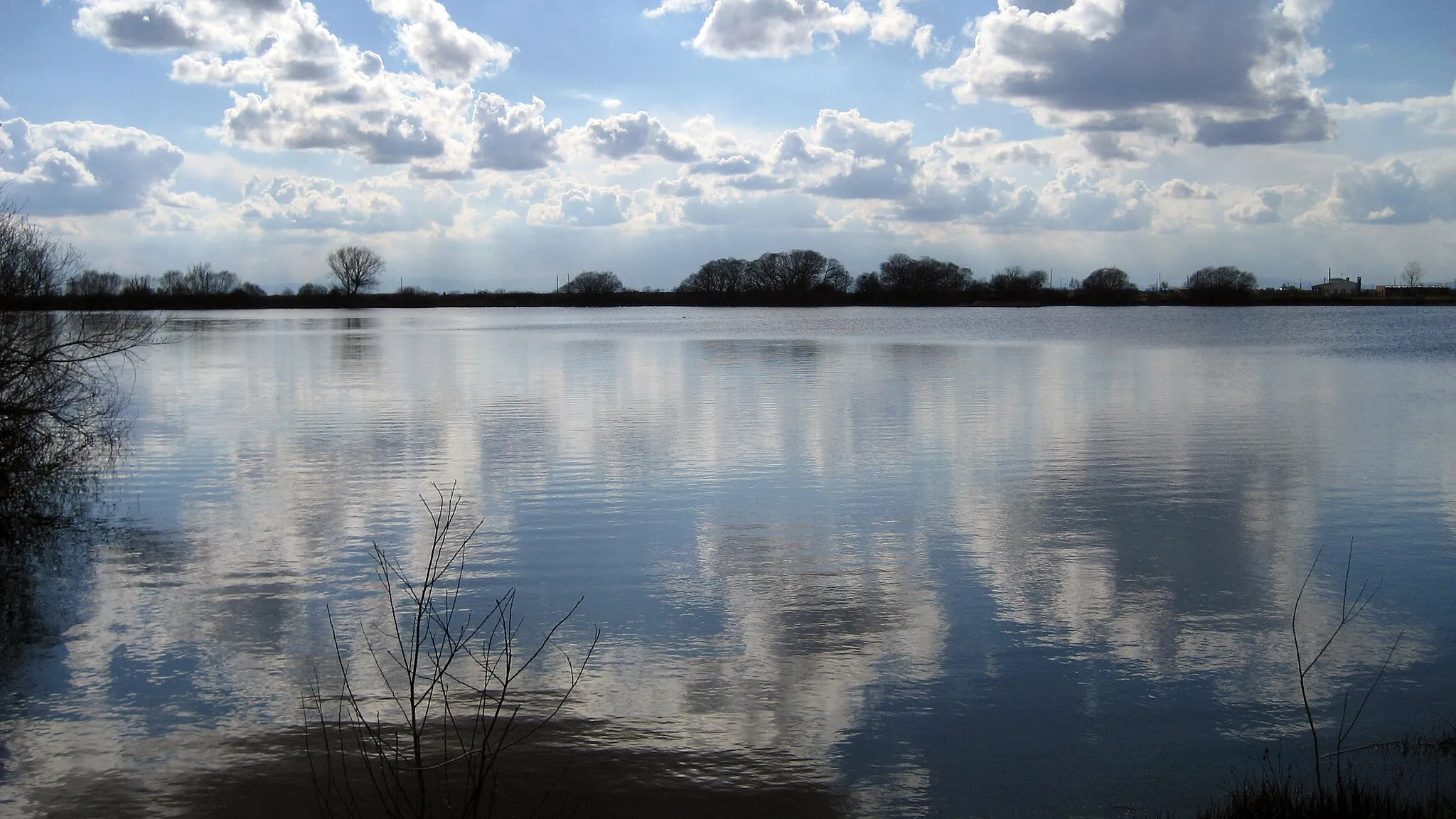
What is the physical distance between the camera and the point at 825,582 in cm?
918

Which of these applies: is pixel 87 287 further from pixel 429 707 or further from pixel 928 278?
pixel 928 278

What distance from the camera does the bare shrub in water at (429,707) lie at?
547 cm

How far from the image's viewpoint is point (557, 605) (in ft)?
28.3

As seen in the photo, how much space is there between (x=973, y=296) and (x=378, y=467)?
524 feet

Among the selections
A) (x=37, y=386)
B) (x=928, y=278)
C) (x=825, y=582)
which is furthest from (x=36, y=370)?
(x=928, y=278)

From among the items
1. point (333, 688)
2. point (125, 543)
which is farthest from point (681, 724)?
point (125, 543)

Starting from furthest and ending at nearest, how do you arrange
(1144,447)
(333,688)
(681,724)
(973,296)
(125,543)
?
(973,296), (1144,447), (125,543), (333,688), (681,724)

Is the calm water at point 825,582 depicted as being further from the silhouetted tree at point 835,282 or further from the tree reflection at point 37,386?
the silhouetted tree at point 835,282

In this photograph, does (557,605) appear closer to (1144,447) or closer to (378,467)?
(378,467)

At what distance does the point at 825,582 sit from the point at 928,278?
6295 inches

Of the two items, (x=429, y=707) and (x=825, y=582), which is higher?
Answer: (x=429, y=707)

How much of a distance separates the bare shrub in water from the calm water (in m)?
0.30

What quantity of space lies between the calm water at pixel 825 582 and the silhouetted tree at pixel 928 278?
14489cm

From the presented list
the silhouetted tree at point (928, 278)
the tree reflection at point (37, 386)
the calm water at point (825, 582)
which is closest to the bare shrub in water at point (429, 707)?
A: the calm water at point (825, 582)
